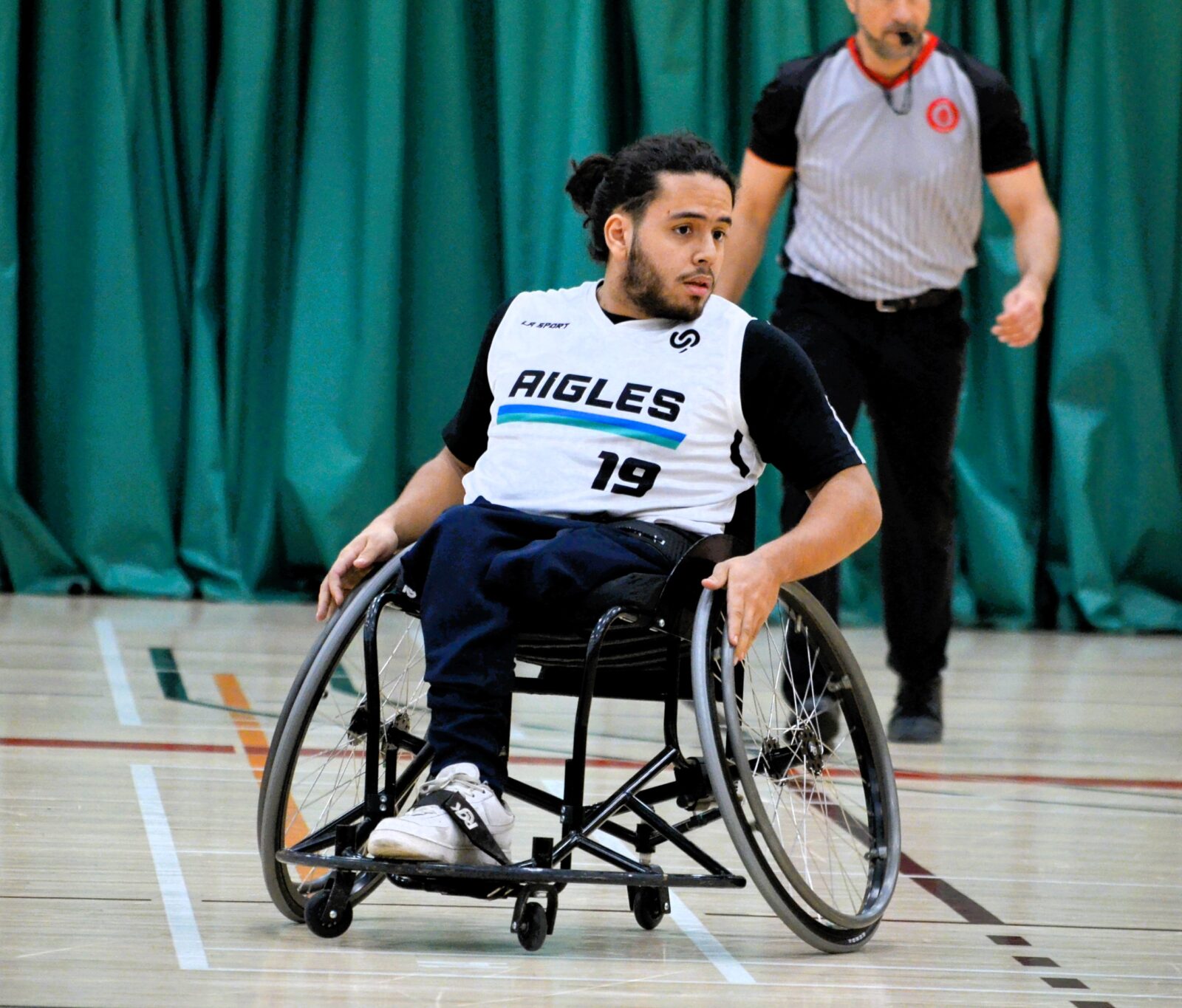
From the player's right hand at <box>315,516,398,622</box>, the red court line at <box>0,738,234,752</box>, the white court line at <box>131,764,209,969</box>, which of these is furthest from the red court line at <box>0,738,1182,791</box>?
the player's right hand at <box>315,516,398,622</box>

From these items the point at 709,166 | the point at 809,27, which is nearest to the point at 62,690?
the point at 709,166

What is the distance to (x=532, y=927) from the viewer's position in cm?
188

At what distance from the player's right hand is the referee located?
1305mm

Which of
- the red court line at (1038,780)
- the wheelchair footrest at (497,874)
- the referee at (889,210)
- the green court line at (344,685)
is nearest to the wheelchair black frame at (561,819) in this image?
the wheelchair footrest at (497,874)

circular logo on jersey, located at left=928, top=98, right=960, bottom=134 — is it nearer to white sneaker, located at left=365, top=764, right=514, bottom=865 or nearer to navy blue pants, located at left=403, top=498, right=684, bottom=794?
navy blue pants, located at left=403, top=498, right=684, bottom=794

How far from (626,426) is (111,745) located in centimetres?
136

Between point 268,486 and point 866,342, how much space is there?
7.71ft

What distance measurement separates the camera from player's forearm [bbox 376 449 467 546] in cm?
211

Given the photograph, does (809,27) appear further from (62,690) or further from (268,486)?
(62,690)

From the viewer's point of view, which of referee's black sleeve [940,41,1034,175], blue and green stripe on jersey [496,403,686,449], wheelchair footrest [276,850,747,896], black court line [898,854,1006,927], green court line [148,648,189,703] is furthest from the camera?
green court line [148,648,189,703]

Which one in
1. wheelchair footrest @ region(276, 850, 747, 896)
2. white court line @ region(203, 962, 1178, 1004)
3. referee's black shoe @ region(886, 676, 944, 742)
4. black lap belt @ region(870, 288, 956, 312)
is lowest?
referee's black shoe @ region(886, 676, 944, 742)

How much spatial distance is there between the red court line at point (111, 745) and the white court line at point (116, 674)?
188 mm

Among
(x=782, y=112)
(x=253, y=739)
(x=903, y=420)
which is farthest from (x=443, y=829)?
(x=782, y=112)

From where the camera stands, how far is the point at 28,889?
209 centimetres
